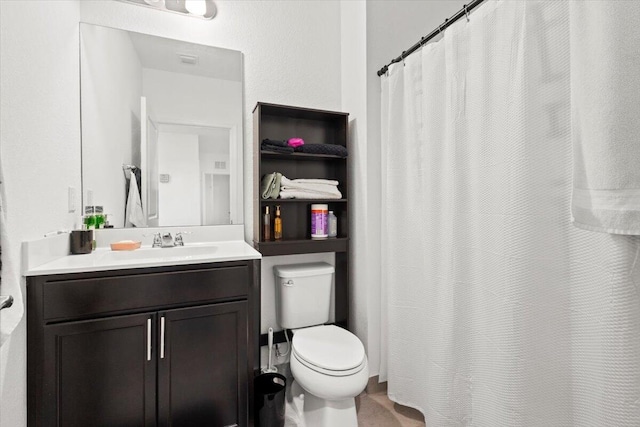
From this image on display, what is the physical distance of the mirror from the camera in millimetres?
1747

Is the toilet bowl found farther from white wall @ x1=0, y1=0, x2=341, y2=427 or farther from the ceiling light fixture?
the ceiling light fixture

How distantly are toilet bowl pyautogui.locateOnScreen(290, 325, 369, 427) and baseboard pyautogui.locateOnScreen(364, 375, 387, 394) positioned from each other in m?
0.44

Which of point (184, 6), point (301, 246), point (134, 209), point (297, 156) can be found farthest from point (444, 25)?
point (134, 209)

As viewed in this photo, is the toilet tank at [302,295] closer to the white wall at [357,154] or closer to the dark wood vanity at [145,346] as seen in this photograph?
the white wall at [357,154]

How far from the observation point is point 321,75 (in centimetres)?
223

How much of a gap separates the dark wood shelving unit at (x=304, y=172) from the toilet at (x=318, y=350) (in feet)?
0.51

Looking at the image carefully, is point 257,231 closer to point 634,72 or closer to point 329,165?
point 329,165

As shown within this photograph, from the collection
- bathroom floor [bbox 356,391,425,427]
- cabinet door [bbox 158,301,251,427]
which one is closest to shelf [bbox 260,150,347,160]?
cabinet door [bbox 158,301,251,427]

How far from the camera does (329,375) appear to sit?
1.45 m

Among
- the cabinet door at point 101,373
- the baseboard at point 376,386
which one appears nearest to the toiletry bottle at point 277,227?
the cabinet door at point 101,373

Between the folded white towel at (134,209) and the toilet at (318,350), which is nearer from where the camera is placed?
the toilet at (318,350)

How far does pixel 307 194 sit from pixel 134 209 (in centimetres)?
100

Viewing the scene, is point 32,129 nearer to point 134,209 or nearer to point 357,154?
point 134,209

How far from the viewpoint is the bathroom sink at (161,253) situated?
5.07 ft
